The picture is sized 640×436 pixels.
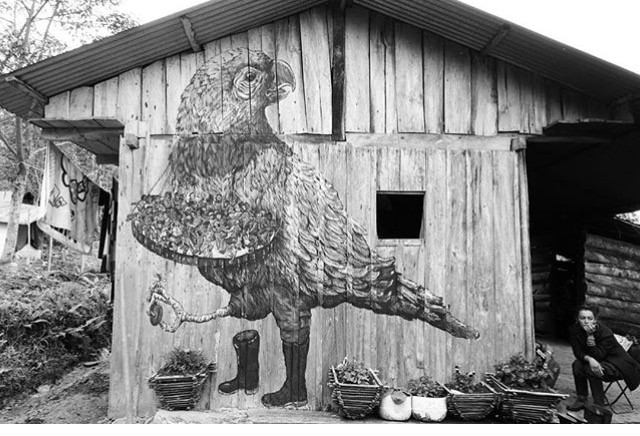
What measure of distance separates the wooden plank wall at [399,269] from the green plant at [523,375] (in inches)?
9.4

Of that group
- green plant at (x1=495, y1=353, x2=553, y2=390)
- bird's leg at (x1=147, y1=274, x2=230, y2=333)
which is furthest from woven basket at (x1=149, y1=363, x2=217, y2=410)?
green plant at (x1=495, y1=353, x2=553, y2=390)

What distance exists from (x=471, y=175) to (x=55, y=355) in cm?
970

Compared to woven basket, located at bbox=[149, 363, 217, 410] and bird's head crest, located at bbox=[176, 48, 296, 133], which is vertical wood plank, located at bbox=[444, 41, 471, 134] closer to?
bird's head crest, located at bbox=[176, 48, 296, 133]

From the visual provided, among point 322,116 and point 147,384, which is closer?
point 147,384

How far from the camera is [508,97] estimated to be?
265 inches

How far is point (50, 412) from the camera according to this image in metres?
7.82

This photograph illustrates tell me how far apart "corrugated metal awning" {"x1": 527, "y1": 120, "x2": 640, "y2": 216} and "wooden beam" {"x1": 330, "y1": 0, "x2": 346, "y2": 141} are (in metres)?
2.73

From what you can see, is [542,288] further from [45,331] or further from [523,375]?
[45,331]

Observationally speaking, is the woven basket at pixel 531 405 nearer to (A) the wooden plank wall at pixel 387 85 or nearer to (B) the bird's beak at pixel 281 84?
(A) the wooden plank wall at pixel 387 85

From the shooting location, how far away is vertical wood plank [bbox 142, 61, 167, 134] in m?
6.46

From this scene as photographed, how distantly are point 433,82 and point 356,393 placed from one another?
4.35 m

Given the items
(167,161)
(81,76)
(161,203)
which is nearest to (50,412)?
(161,203)

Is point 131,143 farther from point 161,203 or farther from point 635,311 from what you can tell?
point 635,311

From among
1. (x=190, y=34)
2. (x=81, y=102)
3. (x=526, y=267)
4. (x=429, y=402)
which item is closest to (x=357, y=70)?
(x=190, y=34)
